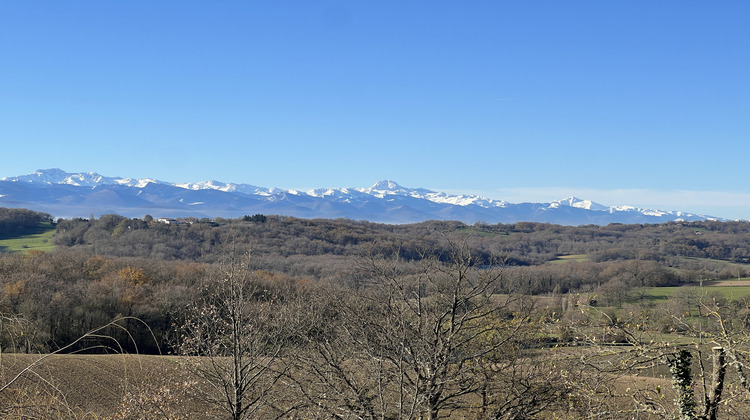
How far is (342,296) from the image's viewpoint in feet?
55.2

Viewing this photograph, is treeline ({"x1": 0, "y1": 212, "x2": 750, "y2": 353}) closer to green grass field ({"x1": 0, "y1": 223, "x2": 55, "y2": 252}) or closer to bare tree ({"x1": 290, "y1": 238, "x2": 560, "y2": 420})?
bare tree ({"x1": 290, "y1": 238, "x2": 560, "y2": 420})

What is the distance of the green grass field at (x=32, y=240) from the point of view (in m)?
89.5

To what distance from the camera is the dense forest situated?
11.9m

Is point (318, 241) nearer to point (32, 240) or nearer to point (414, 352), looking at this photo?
point (32, 240)

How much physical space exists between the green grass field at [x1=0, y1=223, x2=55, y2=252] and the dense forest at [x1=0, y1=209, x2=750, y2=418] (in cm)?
327

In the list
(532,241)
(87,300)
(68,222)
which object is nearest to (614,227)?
(532,241)

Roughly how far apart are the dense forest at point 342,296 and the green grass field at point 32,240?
3275 millimetres

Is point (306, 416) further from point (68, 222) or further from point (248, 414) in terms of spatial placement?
point (68, 222)

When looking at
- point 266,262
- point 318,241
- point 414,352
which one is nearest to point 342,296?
point 414,352

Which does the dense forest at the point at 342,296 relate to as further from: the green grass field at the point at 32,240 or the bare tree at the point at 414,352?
the green grass field at the point at 32,240

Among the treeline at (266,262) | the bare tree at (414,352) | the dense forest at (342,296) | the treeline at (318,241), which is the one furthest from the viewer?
the treeline at (318,241)

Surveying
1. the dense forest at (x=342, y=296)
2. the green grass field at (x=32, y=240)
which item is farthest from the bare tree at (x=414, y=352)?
the green grass field at (x=32, y=240)

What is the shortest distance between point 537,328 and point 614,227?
19736 cm

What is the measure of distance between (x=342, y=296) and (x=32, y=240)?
102998 mm
